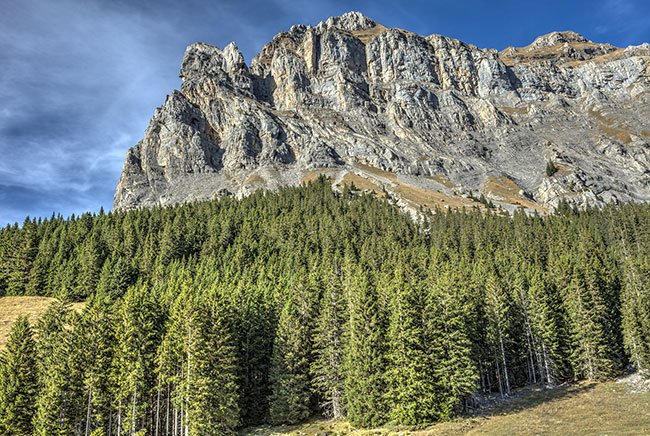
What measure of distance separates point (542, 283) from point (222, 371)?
51.1 m

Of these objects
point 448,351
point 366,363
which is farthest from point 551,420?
point 366,363

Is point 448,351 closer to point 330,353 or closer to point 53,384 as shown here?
point 330,353

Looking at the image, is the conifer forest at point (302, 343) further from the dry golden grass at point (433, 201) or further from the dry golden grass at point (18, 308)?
the dry golden grass at point (433, 201)

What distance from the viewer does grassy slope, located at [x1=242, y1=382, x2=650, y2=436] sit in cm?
3322

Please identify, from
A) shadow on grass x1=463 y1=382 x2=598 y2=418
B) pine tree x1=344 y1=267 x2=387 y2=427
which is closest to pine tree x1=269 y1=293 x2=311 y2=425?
pine tree x1=344 y1=267 x2=387 y2=427

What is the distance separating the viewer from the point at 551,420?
123 ft

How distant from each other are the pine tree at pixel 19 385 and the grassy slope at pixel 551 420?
22.9m

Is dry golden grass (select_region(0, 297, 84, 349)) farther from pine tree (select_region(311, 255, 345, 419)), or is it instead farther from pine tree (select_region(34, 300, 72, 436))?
pine tree (select_region(311, 255, 345, 419))

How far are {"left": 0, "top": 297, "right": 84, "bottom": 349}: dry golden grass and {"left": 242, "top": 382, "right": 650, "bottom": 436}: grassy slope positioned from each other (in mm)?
46928

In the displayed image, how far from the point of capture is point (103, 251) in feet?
336

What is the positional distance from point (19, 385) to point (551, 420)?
55.0 metres

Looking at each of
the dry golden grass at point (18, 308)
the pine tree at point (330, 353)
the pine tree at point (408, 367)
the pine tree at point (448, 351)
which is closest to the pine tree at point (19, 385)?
the dry golden grass at point (18, 308)

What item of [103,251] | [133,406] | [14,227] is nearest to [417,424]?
[133,406]

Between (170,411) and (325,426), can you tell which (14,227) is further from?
(325,426)
